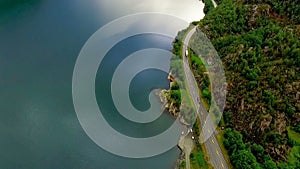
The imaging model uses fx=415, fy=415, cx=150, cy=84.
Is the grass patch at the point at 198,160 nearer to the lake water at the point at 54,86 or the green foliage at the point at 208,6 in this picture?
the lake water at the point at 54,86

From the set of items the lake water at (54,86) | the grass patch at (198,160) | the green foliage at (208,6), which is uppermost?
the lake water at (54,86)

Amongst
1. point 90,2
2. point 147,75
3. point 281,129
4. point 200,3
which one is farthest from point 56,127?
point 200,3

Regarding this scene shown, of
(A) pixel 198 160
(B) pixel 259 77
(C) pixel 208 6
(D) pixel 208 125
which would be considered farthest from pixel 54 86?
(C) pixel 208 6

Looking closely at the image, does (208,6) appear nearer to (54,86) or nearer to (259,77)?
(259,77)

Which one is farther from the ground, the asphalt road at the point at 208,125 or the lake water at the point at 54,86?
the lake water at the point at 54,86

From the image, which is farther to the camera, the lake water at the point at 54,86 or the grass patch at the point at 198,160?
the grass patch at the point at 198,160

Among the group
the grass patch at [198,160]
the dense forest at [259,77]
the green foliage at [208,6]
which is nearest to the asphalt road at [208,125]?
the grass patch at [198,160]

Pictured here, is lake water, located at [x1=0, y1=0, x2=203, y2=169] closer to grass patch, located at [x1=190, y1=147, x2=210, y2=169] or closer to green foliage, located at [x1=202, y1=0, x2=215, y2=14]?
green foliage, located at [x1=202, y1=0, x2=215, y2=14]
